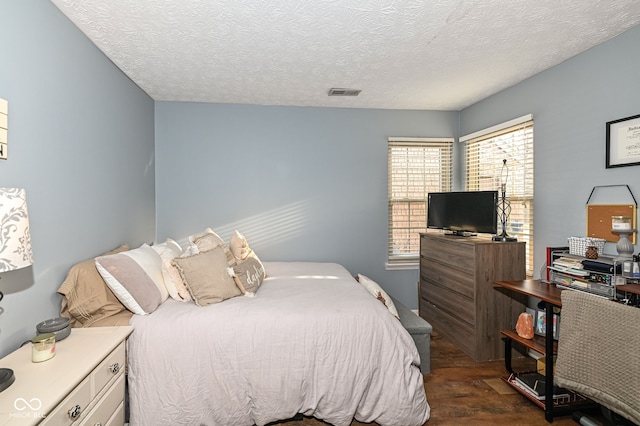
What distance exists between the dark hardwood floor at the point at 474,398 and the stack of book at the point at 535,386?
0.08 meters

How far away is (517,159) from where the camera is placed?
3291 millimetres

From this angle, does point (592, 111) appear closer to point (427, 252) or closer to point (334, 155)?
point (427, 252)

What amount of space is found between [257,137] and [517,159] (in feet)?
9.24

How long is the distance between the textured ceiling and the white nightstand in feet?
6.20

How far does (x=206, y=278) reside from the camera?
2287mm

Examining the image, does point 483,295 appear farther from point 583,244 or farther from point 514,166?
point 514,166

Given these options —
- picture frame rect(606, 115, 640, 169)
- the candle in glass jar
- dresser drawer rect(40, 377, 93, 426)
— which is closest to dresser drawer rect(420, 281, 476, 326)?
picture frame rect(606, 115, 640, 169)

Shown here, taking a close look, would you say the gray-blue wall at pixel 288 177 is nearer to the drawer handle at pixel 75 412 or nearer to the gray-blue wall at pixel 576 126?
the gray-blue wall at pixel 576 126

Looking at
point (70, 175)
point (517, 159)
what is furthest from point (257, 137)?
point (517, 159)

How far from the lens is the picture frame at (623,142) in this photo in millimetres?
2201

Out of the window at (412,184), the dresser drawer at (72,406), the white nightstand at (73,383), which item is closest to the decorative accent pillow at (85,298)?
the white nightstand at (73,383)

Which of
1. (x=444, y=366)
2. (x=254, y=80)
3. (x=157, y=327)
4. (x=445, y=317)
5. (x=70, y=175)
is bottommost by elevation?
(x=444, y=366)

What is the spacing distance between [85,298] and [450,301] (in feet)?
10.1

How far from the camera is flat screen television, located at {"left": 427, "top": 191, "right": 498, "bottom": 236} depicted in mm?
3105
